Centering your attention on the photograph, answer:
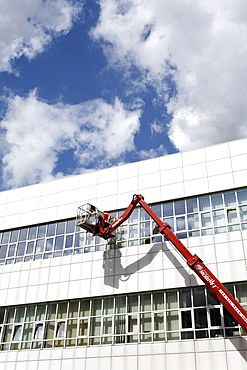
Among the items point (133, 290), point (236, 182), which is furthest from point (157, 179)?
point (133, 290)

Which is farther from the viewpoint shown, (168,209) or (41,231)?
(41,231)

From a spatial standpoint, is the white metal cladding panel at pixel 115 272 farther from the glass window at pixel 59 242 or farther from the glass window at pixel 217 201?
the glass window at pixel 217 201

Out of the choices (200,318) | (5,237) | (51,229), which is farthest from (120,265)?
(5,237)

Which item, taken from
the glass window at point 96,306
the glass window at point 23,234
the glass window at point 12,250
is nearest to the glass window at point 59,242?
the glass window at point 23,234

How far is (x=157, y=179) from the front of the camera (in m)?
24.2

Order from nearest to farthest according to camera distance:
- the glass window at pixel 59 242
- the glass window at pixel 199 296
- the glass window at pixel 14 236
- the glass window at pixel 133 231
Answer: the glass window at pixel 199 296
the glass window at pixel 133 231
the glass window at pixel 59 242
the glass window at pixel 14 236

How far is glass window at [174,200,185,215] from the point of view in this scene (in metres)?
22.9

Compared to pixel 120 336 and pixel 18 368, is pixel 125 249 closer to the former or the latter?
pixel 120 336

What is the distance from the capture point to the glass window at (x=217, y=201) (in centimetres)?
2205

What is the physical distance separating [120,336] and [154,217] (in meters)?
6.97

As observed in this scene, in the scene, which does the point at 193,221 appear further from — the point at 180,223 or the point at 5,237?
the point at 5,237

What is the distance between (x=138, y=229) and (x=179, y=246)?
4.28 metres

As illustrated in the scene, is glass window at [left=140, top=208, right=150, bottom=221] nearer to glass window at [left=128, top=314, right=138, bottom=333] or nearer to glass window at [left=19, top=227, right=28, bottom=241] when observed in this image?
glass window at [left=128, top=314, right=138, bottom=333]

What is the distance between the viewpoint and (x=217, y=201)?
874 inches
